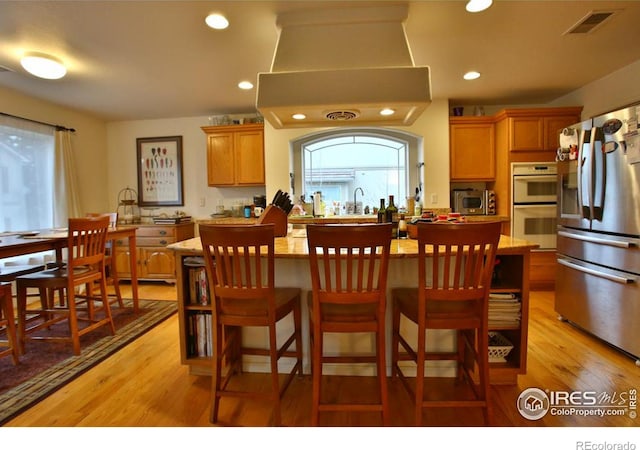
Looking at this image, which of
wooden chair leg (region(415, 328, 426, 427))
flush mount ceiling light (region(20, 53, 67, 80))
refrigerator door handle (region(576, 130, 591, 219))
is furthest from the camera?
flush mount ceiling light (region(20, 53, 67, 80))

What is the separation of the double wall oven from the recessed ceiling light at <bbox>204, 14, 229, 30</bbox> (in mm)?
3400

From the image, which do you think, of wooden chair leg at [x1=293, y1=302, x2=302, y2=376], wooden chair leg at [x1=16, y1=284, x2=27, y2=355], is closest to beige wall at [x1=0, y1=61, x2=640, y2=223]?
wooden chair leg at [x1=16, y1=284, x2=27, y2=355]

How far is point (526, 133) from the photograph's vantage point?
151 inches

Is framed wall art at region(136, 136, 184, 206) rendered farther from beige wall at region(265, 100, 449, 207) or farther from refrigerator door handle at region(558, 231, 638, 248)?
refrigerator door handle at region(558, 231, 638, 248)

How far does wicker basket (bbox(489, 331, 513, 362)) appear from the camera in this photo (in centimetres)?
197

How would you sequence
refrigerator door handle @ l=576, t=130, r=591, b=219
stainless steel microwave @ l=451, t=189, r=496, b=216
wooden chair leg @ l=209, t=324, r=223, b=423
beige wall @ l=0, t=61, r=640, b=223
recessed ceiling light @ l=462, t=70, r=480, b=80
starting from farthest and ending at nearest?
stainless steel microwave @ l=451, t=189, r=496, b=216 < beige wall @ l=0, t=61, r=640, b=223 < recessed ceiling light @ l=462, t=70, r=480, b=80 < refrigerator door handle @ l=576, t=130, r=591, b=219 < wooden chair leg @ l=209, t=324, r=223, b=423

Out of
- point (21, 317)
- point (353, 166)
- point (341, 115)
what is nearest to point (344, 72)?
point (341, 115)

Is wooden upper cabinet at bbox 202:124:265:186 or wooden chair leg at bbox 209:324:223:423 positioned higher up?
wooden upper cabinet at bbox 202:124:265:186

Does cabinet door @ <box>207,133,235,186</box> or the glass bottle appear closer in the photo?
the glass bottle

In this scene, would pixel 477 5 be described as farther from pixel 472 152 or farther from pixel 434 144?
pixel 472 152

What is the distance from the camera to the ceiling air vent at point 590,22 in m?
2.26

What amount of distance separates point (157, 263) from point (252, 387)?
2922mm

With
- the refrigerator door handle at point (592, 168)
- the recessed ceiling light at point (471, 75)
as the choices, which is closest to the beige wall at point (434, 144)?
the recessed ceiling light at point (471, 75)

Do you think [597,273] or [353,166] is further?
[353,166]
